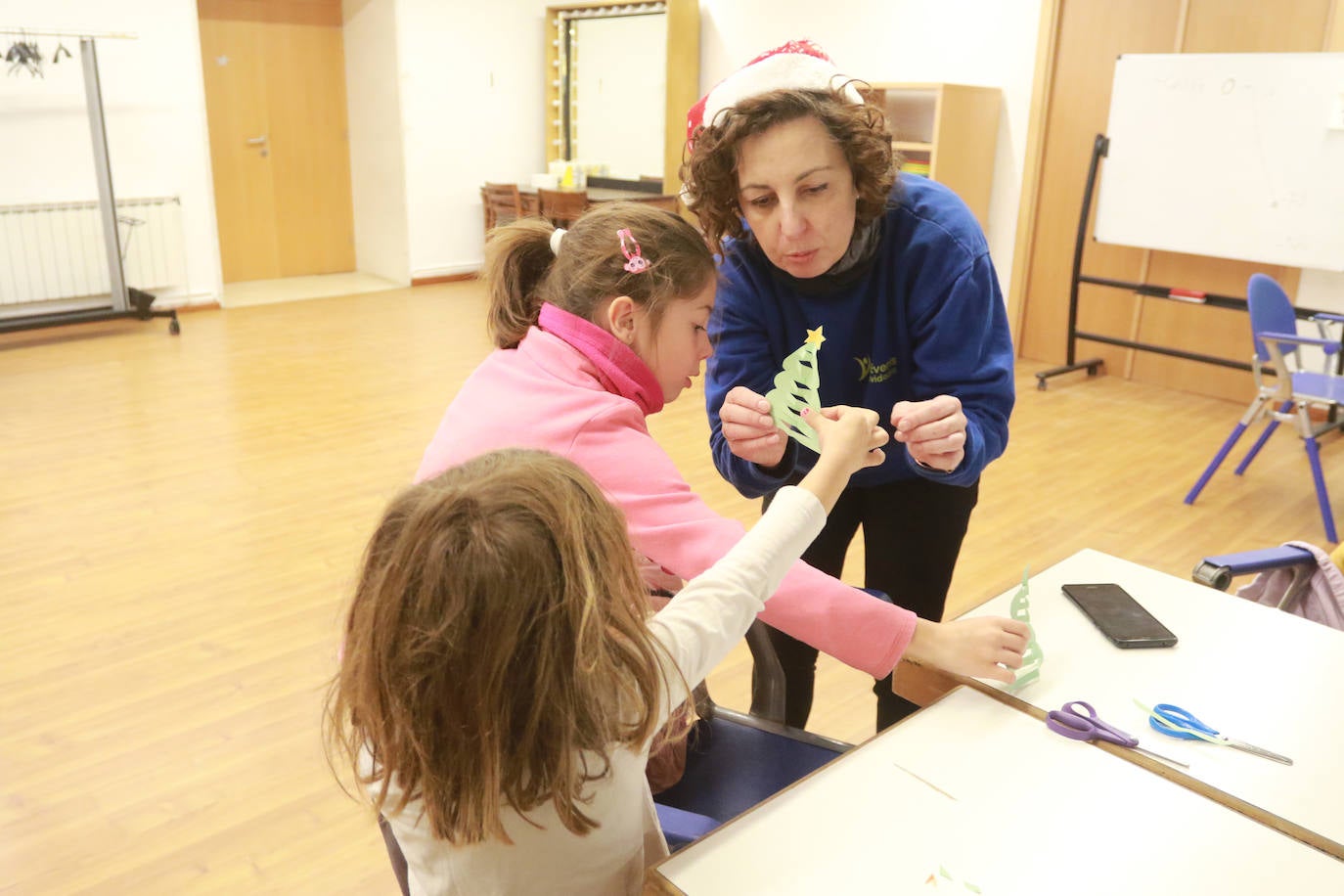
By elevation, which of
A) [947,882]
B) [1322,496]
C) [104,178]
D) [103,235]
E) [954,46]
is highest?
[954,46]

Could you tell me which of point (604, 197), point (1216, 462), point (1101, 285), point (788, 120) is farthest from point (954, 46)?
point (788, 120)

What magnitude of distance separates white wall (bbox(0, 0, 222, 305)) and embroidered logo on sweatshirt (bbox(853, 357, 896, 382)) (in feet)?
21.2

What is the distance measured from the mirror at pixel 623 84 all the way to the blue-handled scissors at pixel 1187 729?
23.0ft

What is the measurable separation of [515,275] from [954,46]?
572cm

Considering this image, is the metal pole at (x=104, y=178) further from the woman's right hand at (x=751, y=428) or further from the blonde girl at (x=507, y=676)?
the blonde girl at (x=507, y=676)

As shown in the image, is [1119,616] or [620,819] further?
[1119,616]

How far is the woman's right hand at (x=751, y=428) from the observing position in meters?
1.45

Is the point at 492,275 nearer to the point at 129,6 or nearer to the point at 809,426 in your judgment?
the point at 809,426

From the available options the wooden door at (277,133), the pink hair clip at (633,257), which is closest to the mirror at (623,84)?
the wooden door at (277,133)

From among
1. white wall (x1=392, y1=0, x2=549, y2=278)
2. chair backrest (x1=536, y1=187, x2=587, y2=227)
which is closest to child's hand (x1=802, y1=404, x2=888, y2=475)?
chair backrest (x1=536, y1=187, x2=587, y2=227)

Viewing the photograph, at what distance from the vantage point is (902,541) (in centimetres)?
175

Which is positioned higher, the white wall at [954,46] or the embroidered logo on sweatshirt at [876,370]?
the white wall at [954,46]

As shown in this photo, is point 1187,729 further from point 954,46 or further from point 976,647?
point 954,46

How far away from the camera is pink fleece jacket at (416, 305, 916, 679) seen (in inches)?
45.4
